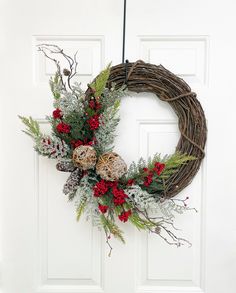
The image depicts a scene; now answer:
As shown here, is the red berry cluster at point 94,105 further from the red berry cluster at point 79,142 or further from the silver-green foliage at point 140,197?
the silver-green foliage at point 140,197

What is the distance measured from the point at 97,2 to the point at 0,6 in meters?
0.32

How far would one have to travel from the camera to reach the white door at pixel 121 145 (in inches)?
43.8

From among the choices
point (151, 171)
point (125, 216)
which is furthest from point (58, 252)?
point (151, 171)

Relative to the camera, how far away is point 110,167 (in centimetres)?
95

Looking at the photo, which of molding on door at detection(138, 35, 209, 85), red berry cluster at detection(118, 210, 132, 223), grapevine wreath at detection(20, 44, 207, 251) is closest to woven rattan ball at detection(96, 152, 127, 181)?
grapevine wreath at detection(20, 44, 207, 251)

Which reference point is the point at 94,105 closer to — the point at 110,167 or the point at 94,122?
the point at 94,122

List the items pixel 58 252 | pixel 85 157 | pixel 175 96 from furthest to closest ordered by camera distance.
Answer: pixel 58 252, pixel 175 96, pixel 85 157

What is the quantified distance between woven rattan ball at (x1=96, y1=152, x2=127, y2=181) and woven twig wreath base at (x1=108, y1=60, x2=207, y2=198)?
0.17m

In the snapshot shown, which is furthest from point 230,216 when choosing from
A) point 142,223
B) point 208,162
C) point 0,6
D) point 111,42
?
point 0,6

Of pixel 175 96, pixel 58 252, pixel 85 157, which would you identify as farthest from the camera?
pixel 58 252

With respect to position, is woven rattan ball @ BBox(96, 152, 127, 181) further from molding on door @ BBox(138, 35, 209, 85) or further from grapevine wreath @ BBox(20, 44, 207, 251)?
molding on door @ BBox(138, 35, 209, 85)

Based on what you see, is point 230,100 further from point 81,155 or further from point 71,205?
point 71,205

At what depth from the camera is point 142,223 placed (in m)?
1.04

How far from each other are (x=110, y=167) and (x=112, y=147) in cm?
10
